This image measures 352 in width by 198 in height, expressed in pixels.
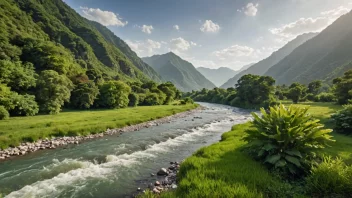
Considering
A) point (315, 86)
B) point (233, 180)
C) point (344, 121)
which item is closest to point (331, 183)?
point (233, 180)

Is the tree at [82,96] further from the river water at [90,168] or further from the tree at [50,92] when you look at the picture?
the river water at [90,168]

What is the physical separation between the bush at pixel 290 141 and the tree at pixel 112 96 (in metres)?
60.9

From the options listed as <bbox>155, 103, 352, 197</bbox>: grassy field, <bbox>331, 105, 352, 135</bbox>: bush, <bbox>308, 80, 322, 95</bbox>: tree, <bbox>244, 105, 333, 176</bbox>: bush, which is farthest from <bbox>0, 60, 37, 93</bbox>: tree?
<bbox>308, 80, 322, 95</bbox>: tree

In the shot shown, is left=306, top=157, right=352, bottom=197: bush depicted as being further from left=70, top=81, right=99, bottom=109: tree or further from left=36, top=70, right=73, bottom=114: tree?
left=70, top=81, right=99, bottom=109: tree

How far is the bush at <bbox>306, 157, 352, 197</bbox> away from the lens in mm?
8594

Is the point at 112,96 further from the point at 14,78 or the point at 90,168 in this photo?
the point at 90,168

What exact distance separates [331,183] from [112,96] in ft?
215

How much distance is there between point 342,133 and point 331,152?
33.5 feet

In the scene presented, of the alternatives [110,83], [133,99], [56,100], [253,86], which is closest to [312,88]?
[253,86]

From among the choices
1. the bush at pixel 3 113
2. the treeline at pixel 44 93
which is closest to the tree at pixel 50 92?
the treeline at pixel 44 93

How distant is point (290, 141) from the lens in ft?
38.4

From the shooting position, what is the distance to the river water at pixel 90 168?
1327cm

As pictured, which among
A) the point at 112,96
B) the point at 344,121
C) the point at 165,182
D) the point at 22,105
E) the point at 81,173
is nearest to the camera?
the point at 165,182

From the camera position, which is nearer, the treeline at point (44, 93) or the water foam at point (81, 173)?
the water foam at point (81, 173)
